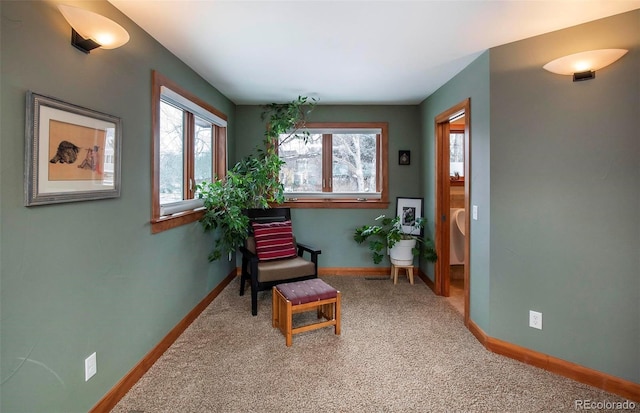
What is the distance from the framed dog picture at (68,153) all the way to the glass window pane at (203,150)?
5.04ft

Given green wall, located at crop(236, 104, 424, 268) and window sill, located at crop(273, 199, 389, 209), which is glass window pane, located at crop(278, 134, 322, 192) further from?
green wall, located at crop(236, 104, 424, 268)

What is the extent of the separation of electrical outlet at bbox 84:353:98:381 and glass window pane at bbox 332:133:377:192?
339 centimetres

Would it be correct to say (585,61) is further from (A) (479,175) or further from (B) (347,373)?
(B) (347,373)

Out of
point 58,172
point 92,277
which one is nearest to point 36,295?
point 92,277

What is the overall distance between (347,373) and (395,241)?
2084 millimetres

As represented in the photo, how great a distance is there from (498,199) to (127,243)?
8.76ft

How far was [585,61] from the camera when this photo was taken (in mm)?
2016

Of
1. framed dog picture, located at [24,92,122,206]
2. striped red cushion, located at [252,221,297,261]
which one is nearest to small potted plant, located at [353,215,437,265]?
striped red cushion, located at [252,221,297,261]

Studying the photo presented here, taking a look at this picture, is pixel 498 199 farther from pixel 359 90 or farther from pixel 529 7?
pixel 359 90

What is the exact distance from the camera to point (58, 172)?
60.4 inches

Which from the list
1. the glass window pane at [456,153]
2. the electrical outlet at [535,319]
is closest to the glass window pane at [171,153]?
the electrical outlet at [535,319]

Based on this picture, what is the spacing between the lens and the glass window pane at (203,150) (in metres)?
3.50

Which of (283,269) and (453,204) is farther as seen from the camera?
(453,204)

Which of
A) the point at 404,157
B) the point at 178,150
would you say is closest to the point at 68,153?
the point at 178,150
